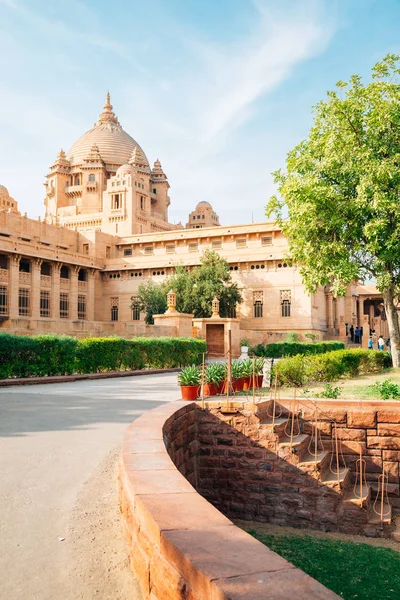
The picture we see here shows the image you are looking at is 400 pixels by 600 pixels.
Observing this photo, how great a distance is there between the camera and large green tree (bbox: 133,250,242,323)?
4088cm

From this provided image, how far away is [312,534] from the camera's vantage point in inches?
285

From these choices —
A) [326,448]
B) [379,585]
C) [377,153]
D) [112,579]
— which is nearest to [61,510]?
[112,579]

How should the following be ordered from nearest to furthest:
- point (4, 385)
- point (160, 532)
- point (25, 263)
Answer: point (160, 532) < point (4, 385) < point (25, 263)

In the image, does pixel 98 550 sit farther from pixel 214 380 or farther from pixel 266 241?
pixel 266 241

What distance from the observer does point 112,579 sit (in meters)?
3.12

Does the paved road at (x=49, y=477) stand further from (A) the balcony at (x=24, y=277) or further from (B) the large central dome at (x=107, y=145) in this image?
(B) the large central dome at (x=107, y=145)

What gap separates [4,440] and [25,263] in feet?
134

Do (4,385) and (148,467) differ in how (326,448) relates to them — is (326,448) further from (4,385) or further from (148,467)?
(4,385)

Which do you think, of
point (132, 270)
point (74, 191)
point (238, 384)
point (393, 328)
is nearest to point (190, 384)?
point (238, 384)

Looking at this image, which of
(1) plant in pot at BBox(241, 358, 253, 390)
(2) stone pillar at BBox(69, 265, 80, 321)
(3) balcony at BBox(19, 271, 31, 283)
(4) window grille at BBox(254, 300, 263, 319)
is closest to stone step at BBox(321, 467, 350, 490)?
(1) plant in pot at BBox(241, 358, 253, 390)

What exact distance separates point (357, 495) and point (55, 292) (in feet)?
133

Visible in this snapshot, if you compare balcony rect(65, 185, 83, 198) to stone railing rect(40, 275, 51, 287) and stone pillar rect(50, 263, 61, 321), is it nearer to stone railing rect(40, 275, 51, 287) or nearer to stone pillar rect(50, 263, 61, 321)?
stone pillar rect(50, 263, 61, 321)

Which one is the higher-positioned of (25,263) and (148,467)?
(25,263)

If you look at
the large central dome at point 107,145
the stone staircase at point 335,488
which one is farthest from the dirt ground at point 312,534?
the large central dome at point 107,145
